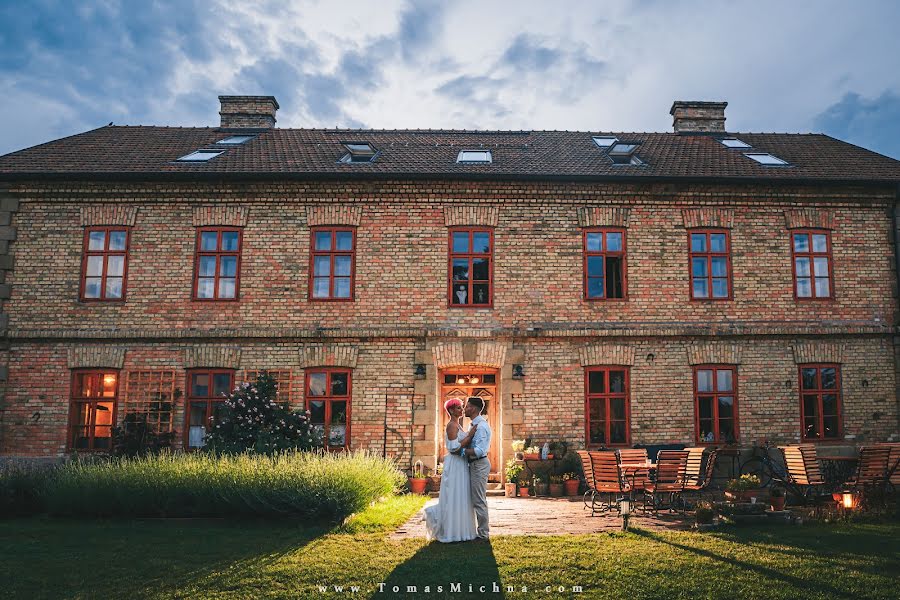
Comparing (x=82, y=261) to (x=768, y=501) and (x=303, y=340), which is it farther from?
(x=768, y=501)

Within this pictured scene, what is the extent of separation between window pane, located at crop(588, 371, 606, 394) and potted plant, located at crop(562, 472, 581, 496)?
1.74m

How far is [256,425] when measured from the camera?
40.1 ft

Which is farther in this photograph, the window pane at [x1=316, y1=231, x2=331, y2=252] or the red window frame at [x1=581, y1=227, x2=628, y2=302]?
the window pane at [x1=316, y1=231, x2=331, y2=252]

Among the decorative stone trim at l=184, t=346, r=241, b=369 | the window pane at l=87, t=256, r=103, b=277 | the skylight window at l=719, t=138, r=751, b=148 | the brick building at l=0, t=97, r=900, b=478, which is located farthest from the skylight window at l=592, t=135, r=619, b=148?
the window pane at l=87, t=256, r=103, b=277

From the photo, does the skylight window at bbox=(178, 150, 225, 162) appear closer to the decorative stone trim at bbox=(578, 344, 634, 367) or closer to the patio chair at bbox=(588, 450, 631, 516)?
the decorative stone trim at bbox=(578, 344, 634, 367)

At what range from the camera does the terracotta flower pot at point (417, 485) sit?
40.6ft

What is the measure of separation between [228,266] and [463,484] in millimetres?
8002

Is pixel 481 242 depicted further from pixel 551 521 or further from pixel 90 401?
pixel 90 401

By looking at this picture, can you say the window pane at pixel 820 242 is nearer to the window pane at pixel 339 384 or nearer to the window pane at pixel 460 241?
the window pane at pixel 460 241

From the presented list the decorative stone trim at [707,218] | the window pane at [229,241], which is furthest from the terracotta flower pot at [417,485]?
the decorative stone trim at [707,218]

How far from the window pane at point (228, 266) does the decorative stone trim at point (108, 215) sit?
76.7 inches

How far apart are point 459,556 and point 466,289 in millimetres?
7308

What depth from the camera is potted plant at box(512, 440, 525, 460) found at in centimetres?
1273

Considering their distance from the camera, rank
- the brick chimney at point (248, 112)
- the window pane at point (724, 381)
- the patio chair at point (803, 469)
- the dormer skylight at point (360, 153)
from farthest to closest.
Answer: the brick chimney at point (248, 112), the dormer skylight at point (360, 153), the window pane at point (724, 381), the patio chair at point (803, 469)
